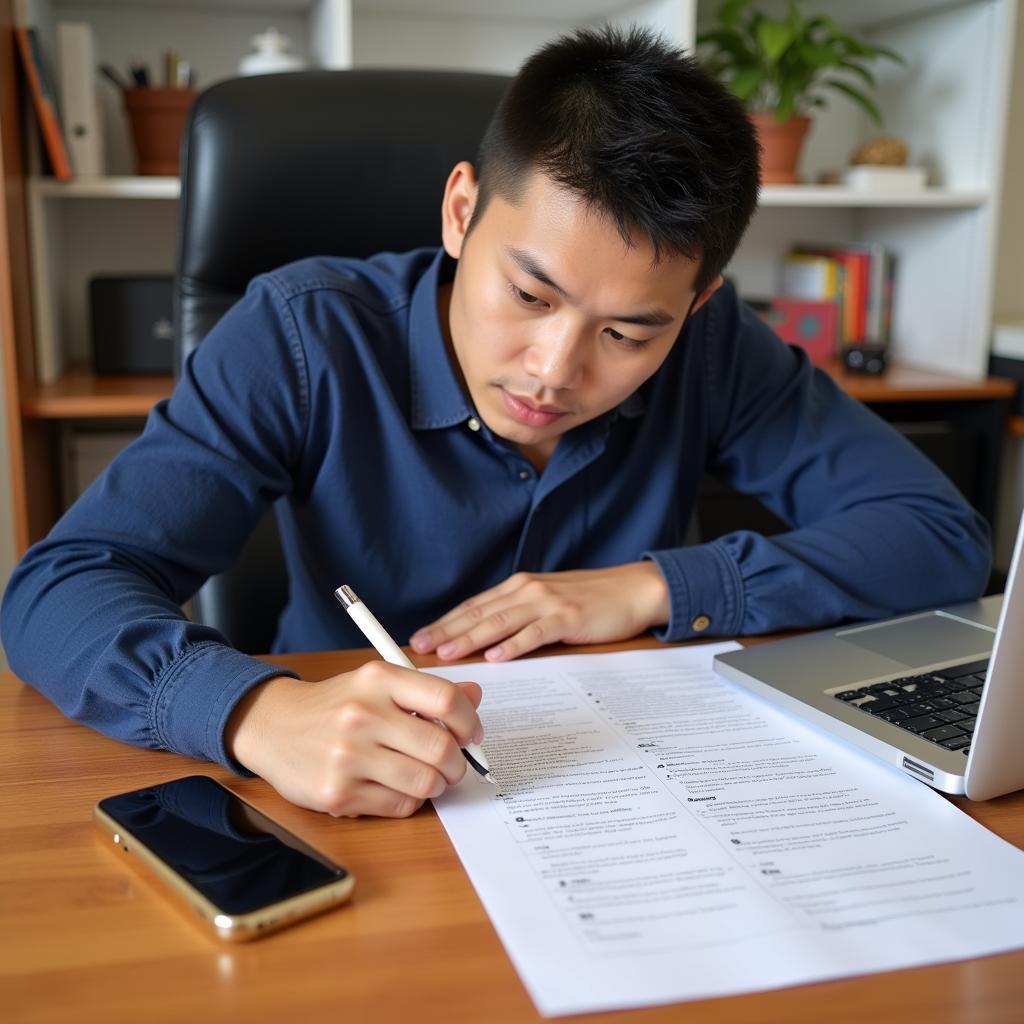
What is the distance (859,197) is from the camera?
212cm

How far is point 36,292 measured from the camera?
1.91 meters

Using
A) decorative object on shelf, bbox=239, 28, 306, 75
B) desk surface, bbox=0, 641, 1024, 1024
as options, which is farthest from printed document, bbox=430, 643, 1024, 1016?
decorative object on shelf, bbox=239, 28, 306, 75

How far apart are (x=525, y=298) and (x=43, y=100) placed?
1.27 metres

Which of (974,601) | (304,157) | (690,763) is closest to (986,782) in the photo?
(690,763)

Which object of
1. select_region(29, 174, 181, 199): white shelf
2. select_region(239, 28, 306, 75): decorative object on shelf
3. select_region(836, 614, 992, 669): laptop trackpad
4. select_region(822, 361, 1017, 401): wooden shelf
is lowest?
select_region(836, 614, 992, 669): laptop trackpad

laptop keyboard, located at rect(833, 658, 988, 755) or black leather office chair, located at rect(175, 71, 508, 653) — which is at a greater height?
black leather office chair, located at rect(175, 71, 508, 653)

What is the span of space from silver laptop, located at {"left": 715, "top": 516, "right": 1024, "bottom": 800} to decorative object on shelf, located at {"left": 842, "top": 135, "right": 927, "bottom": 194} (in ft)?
4.47

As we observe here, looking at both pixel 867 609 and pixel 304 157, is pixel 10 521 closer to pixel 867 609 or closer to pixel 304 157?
pixel 304 157

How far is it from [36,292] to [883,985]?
1804 millimetres

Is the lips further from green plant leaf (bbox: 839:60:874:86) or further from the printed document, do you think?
green plant leaf (bbox: 839:60:874:86)

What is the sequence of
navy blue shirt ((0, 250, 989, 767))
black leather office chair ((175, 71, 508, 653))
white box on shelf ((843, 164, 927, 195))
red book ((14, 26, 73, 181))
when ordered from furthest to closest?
white box on shelf ((843, 164, 927, 195)) < red book ((14, 26, 73, 181)) < black leather office chair ((175, 71, 508, 653)) < navy blue shirt ((0, 250, 989, 767))

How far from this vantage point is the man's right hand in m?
0.61

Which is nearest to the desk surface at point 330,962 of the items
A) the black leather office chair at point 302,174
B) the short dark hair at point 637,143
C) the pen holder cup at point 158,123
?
the short dark hair at point 637,143

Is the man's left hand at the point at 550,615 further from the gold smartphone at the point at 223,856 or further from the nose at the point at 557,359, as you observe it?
the gold smartphone at the point at 223,856
